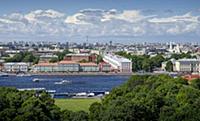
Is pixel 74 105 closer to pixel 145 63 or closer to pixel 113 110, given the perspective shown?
pixel 113 110

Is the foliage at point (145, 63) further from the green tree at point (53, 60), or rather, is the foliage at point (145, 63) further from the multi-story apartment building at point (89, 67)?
the green tree at point (53, 60)

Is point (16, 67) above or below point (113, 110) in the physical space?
below

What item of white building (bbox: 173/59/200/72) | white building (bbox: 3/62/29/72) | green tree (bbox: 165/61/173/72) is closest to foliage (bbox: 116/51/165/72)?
green tree (bbox: 165/61/173/72)

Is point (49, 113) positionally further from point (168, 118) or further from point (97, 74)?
point (97, 74)

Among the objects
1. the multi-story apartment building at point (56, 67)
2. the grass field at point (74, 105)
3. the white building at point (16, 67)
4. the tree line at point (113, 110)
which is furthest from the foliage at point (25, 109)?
the white building at point (16, 67)

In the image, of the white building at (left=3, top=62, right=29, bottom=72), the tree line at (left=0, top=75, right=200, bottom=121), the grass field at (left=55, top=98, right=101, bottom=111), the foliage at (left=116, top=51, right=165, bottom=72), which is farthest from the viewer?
the foliage at (left=116, top=51, right=165, bottom=72)

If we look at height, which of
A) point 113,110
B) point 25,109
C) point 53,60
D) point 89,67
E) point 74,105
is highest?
point 113,110

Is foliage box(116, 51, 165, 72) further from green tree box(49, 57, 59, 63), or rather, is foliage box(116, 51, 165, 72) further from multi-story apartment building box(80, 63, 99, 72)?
green tree box(49, 57, 59, 63)

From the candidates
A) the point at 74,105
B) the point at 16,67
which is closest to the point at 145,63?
the point at 16,67

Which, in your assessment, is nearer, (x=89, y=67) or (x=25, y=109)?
(x=25, y=109)

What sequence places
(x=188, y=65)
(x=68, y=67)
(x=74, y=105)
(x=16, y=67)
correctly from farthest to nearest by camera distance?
(x=188, y=65)
(x=16, y=67)
(x=68, y=67)
(x=74, y=105)

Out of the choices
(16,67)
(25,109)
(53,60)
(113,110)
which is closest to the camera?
(113,110)

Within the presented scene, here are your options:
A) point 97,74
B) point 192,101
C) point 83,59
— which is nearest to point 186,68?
point 97,74
